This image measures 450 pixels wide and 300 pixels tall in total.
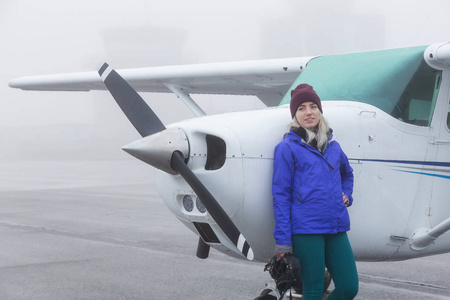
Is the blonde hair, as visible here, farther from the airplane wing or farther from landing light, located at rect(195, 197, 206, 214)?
the airplane wing

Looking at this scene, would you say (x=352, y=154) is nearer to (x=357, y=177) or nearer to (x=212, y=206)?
(x=357, y=177)

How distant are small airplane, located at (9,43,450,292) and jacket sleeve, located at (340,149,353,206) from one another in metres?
0.20

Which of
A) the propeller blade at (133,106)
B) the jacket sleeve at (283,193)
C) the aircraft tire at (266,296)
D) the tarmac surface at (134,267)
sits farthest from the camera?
the tarmac surface at (134,267)

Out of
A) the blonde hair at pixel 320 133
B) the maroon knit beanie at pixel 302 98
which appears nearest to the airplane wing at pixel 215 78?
the maroon knit beanie at pixel 302 98

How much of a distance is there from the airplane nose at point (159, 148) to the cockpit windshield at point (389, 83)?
1216mm

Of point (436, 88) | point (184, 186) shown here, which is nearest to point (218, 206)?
point (184, 186)

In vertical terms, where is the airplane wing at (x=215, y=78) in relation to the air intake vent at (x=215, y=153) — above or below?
above

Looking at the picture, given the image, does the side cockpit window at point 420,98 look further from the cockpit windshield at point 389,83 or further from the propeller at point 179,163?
the propeller at point 179,163

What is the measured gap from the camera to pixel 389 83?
15.4ft

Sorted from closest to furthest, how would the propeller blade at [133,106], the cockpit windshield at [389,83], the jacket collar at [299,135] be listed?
the jacket collar at [299,135] < the propeller blade at [133,106] < the cockpit windshield at [389,83]

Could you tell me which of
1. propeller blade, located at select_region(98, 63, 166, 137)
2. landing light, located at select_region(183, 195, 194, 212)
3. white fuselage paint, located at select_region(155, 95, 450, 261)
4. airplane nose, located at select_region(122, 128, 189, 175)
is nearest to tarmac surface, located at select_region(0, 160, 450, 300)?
white fuselage paint, located at select_region(155, 95, 450, 261)

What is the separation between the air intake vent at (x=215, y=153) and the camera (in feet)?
13.1

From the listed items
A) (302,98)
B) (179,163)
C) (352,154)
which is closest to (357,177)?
(352,154)

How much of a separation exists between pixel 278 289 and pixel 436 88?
194 cm
